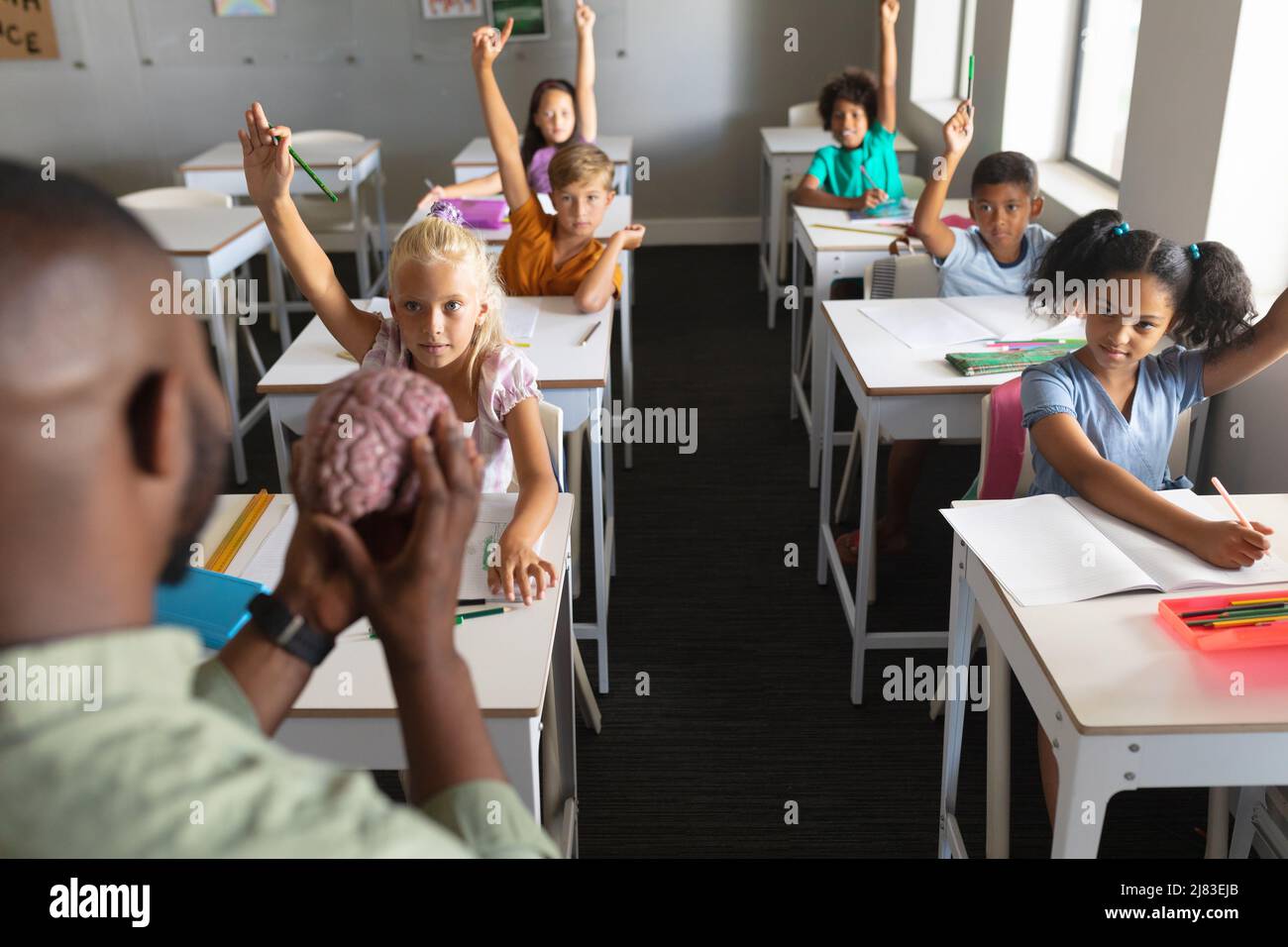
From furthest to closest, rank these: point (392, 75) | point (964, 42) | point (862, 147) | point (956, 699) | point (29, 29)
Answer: point (392, 75) < point (29, 29) < point (964, 42) < point (862, 147) < point (956, 699)

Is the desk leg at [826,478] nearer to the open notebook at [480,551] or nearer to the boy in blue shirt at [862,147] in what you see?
the open notebook at [480,551]

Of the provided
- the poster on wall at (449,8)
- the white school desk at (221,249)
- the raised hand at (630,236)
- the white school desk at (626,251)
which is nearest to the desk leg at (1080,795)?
the raised hand at (630,236)

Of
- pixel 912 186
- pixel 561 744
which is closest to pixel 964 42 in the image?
pixel 912 186

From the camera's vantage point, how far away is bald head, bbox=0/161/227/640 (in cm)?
31

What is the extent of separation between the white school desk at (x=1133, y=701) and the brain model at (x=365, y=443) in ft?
3.35

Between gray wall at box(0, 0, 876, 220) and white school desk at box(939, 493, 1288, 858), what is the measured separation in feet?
17.9

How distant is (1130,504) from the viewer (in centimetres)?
163

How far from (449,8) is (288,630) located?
6332 millimetres

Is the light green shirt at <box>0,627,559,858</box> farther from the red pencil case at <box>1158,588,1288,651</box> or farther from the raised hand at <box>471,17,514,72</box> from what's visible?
the raised hand at <box>471,17,514,72</box>

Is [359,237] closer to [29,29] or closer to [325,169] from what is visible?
[325,169]

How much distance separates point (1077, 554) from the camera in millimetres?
1530

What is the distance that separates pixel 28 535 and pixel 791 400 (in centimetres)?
387

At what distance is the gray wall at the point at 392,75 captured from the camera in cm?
612
